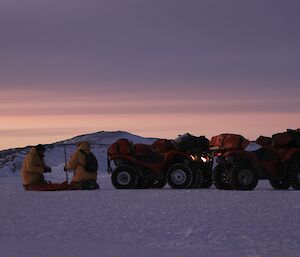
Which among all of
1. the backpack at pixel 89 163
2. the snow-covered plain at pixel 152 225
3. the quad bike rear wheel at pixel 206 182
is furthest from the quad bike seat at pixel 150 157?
the snow-covered plain at pixel 152 225

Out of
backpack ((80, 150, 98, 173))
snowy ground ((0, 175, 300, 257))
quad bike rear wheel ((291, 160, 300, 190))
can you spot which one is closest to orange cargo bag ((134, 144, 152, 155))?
backpack ((80, 150, 98, 173))

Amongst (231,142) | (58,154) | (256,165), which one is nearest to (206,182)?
(231,142)

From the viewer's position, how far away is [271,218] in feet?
35.7

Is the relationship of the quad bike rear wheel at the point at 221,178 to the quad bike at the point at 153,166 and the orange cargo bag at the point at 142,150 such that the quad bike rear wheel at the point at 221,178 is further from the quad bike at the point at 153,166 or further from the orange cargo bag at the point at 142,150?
the orange cargo bag at the point at 142,150

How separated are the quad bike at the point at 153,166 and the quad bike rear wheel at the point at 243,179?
1.35m

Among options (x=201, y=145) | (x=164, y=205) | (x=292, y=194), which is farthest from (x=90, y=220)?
(x=201, y=145)

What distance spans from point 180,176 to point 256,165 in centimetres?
202

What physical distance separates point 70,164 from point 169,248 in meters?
10.4

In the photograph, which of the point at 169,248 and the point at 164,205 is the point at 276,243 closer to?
the point at 169,248

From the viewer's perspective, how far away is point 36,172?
18.8 metres

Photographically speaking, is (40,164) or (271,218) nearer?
(271,218)

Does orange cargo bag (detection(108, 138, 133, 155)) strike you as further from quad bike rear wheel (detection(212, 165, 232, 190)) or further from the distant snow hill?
the distant snow hill

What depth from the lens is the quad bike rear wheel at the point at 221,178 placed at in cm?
1798

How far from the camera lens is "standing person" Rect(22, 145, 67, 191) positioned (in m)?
18.6
